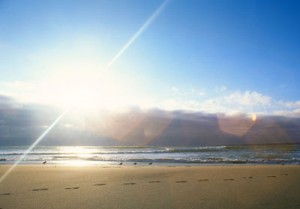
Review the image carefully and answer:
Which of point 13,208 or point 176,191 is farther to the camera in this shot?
point 176,191

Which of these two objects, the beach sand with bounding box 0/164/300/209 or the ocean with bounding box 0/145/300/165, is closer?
the beach sand with bounding box 0/164/300/209

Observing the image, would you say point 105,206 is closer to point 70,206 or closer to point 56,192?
point 70,206

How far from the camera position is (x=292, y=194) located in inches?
435

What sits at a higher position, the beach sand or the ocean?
the ocean

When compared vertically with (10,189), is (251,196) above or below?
below

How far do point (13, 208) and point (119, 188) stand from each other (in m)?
4.85

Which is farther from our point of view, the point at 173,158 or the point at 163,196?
the point at 173,158

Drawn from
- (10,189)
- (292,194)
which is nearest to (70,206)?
(10,189)

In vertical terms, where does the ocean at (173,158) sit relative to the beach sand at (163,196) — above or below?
above

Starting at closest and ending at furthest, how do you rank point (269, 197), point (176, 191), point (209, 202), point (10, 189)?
point (209, 202)
point (269, 197)
point (176, 191)
point (10, 189)

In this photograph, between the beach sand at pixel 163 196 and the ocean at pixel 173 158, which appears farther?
the ocean at pixel 173 158

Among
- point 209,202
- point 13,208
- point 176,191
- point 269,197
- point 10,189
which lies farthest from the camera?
point 10,189

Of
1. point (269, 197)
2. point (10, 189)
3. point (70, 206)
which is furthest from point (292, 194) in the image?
point (10, 189)

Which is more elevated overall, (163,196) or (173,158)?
(173,158)
